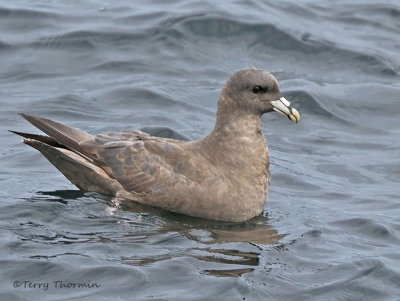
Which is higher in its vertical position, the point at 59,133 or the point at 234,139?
the point at 234,139

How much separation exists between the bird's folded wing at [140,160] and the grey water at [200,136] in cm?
25

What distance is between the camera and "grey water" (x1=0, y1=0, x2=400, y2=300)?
7719 millimetres

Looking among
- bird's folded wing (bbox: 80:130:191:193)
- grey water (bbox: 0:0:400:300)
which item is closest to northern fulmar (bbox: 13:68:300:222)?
bird's folded wing (bbox: 80:130:191:193)

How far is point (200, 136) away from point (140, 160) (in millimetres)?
2497

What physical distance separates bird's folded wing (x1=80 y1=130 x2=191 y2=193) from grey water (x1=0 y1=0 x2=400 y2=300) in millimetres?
246

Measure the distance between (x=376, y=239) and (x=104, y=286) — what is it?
2.70 m

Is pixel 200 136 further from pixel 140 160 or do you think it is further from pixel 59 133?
pixel 59 133

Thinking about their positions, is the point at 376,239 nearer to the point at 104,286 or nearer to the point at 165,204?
the point at 165,204

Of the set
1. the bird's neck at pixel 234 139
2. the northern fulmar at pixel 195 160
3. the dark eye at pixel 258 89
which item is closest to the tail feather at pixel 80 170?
the northern fulmar at pixel 195 160

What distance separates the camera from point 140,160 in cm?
923

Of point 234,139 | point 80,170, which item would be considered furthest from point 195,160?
point 80,170

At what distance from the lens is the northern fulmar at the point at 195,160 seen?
897 centimetres

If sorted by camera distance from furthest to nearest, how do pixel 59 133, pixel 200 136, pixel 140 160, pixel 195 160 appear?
pixel 200 136 < pixel 59 133 < pixel 140 160 < pixel 195 160

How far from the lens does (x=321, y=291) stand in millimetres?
7633
